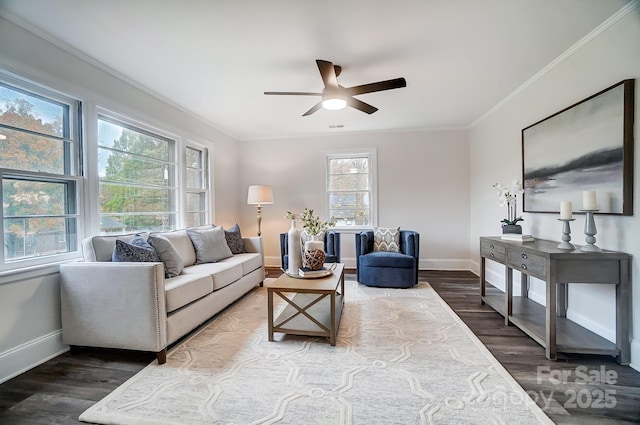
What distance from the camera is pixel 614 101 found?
203 cm

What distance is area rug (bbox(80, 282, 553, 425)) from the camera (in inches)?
59.2

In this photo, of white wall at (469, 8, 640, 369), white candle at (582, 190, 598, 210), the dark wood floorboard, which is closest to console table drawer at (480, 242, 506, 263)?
white wall at (469, 8, 640, 369)

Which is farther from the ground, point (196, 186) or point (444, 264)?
point (196, 186)

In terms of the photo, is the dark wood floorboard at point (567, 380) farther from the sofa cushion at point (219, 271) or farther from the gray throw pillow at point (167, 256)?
the gray throw pillow at point (167, 256)

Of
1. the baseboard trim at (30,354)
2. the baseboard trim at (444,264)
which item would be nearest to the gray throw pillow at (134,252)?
the baseboard trim at (30,354)

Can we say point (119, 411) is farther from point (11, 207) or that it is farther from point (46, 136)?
point (46, 136)

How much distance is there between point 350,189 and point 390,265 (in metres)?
1.88

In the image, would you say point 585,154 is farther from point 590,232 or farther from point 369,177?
point 369,177

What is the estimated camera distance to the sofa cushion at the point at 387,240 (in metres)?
4.20

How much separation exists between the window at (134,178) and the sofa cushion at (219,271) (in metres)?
0.91

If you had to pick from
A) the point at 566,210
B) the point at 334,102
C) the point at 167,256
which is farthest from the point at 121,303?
the point at 566,210

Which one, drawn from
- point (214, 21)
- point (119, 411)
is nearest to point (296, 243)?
point (119, 411)

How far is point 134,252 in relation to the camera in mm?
2340

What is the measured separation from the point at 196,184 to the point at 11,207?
2.33 metres
